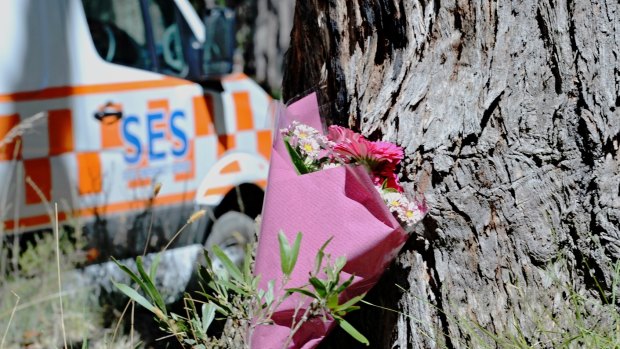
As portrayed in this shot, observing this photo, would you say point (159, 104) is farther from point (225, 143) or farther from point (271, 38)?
point (271, 38)

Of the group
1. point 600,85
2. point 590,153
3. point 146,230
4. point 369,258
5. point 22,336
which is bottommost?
point 22,336

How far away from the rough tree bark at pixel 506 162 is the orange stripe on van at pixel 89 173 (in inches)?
92.9

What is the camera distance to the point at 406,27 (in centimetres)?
295

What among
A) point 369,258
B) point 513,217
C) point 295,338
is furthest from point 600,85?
point 295,338

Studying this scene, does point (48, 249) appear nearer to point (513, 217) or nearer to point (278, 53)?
point (513, 217)

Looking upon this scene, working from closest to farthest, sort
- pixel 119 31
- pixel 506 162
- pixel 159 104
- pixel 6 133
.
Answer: pixel 506 162, pixel 6 133, pixel 159 104, pixel 119 31

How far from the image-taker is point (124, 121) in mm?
5016

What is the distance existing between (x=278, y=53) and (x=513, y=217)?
10.5 metres

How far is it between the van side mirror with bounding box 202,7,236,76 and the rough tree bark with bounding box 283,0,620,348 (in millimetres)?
2718

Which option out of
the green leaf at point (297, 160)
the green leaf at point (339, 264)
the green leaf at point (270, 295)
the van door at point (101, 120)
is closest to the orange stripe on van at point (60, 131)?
the van door at point (101, 120)

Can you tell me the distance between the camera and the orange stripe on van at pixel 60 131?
15.4 ft

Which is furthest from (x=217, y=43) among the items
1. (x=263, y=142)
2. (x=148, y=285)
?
(x=148, y=285)

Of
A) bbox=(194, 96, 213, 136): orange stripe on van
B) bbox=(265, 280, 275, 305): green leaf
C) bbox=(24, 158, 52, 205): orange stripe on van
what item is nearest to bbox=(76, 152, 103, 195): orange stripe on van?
bbox=(24, 158, 52, 205): orange stripe on van

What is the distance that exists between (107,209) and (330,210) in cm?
267
